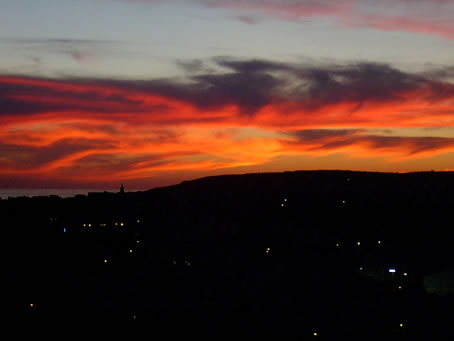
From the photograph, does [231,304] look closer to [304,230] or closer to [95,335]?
[95,335]

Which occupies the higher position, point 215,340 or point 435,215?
point 435,215

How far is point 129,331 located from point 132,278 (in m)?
7.98

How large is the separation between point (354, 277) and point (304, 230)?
12.0 m

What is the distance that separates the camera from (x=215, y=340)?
3841 centimetres

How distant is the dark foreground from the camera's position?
41.5 m

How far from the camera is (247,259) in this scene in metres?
51.5

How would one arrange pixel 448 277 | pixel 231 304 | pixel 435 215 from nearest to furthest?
1. pixel 231 304
2. pixel 448 277
3. pixel 435 215

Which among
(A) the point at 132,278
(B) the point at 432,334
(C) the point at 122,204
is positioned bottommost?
(B) the point at 432,334

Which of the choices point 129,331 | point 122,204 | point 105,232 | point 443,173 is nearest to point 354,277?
point 129,331

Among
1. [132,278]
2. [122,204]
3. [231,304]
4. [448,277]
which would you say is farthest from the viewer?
[122,204]

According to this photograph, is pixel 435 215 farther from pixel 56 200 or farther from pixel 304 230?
pixel 56 200

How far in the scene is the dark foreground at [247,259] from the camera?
41.5 m

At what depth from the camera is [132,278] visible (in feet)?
155

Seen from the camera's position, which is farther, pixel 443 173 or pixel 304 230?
pixel 443 173
